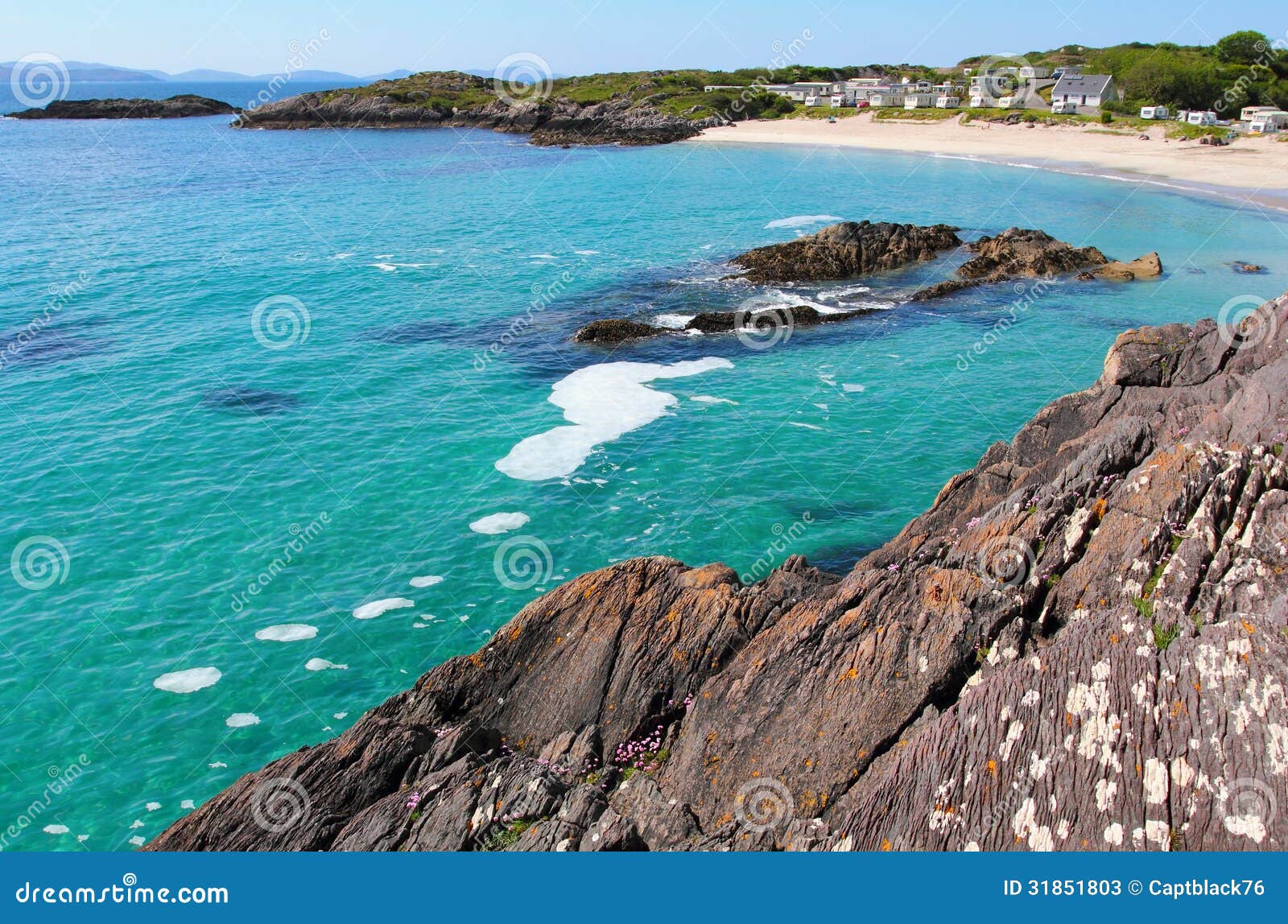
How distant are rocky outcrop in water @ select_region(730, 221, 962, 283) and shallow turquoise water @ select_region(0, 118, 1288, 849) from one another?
9.06ft

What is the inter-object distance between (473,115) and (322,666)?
17212 centimetres

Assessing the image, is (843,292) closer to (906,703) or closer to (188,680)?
(188,680)

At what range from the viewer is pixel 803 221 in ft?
262

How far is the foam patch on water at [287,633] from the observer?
2384 cm

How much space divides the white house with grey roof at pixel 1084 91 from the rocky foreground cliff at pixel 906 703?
142381mm

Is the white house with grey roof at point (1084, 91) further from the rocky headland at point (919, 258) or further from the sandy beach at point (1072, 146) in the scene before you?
the rocky headland at point (919, 258)

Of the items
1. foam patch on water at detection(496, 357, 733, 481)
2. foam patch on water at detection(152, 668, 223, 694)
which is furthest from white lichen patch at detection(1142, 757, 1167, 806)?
foam patch on water at detection(496, 357, 733, 481)

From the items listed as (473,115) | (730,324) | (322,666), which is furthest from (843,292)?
(473,115)

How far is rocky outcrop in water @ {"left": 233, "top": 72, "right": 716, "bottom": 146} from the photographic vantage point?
15588 cm

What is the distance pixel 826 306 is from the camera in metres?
54.1

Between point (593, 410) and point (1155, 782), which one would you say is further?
point (593, 410)

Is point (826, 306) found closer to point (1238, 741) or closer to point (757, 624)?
point (757, 624)

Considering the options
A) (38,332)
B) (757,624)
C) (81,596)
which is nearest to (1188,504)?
(757,624)

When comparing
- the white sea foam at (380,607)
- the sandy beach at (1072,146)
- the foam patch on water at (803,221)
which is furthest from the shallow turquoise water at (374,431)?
the sandy beach at (1072,146)
